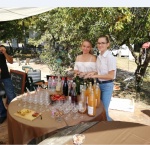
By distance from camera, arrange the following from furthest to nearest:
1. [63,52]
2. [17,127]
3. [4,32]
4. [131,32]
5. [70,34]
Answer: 1. [4,32]
2. [63,52]
3. [70,34]
4. [131,32]
5. [17,127]

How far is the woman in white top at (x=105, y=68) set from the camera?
9.43 feet

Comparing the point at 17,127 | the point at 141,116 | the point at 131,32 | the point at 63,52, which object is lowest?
the point at 141,116

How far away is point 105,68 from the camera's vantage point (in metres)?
2.98

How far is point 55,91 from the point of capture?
9.62 feet

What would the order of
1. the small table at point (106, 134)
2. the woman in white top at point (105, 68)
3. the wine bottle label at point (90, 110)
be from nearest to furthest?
the small table at point (106, 134)
the wine bottle label at point (90, 110)
the woman in white top at point (105, 68)

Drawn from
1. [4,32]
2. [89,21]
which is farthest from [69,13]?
[4,32]

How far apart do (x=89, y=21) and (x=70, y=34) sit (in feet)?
3.01

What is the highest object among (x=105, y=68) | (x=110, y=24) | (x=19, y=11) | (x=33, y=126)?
(x=19, y=11)

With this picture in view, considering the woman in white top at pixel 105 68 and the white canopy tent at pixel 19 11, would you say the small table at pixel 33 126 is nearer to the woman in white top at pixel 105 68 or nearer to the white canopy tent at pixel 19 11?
the woman in white top at pixel 105 68

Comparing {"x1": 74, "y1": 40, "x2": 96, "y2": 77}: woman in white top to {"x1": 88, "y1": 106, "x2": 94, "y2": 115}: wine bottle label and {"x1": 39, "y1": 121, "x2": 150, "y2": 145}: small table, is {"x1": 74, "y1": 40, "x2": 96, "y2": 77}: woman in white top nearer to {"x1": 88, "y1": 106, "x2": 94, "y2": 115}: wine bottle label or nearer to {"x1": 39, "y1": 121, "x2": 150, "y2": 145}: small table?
{"x1": 88, "y1": 106, "x2": 94, "y2": 115}: wine bottle label


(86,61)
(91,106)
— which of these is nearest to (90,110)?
(91,106)

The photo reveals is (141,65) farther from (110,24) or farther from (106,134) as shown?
(106,134)

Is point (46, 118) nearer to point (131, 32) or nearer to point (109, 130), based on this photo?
point (109, 130)

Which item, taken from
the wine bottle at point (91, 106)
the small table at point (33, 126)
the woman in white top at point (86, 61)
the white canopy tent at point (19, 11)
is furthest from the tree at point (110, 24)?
the small table at point (33, 126)
